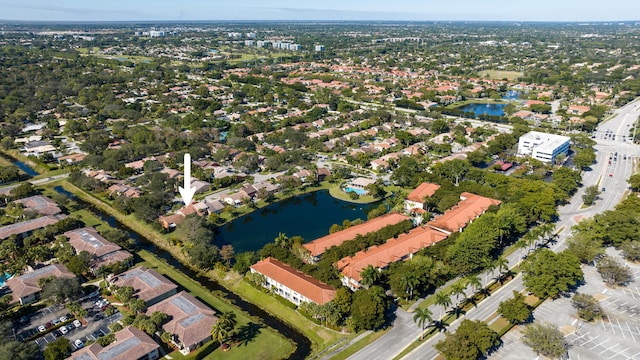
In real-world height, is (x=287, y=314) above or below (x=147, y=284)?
below

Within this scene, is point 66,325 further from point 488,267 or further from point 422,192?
point 422,192

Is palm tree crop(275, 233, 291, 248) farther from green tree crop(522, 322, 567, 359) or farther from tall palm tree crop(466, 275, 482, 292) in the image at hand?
green tree crop(522, 322, 567, 359)

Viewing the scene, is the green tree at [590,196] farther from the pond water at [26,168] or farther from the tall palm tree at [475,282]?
the pond water at [26,168]

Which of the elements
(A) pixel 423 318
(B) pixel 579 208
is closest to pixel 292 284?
(A) pixel 423 318

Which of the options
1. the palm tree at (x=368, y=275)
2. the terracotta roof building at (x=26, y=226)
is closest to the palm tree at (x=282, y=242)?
the palm tree at (x=368, y=275)

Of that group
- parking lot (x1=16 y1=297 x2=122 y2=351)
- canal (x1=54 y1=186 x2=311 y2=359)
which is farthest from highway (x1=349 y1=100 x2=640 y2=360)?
parking lot (x1=16 y1=297 x2=122 y2=351)

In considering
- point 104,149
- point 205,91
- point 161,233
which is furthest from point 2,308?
point 205,91
